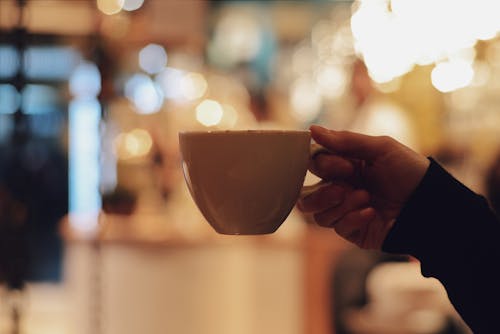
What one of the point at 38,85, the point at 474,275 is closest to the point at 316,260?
the point at 474,275

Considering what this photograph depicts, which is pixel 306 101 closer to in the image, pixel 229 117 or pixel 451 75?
pixel 451 75

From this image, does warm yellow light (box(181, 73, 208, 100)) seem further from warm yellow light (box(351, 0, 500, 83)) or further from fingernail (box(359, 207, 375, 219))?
fingernail (box(359, 207, 375, 219))

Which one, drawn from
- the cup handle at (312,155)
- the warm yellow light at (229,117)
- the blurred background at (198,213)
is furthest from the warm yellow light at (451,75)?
the cup handle at (312,155)

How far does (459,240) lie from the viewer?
31.8 inches

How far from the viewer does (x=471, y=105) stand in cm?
545

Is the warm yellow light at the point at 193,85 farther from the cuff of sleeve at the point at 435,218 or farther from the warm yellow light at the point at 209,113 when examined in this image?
the cuff of sleeve at the point at 435,218

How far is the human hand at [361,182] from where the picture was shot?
83 cm

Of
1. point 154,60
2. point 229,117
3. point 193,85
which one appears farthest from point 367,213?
point 193,85

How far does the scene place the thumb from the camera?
0.81m

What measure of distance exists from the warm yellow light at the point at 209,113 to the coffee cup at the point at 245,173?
9.01ft

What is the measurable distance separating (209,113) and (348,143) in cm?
275

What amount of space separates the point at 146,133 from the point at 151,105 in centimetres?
76

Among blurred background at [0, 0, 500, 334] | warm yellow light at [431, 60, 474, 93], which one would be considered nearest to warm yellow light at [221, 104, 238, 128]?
blurred background at [0, 0, 500, 334]

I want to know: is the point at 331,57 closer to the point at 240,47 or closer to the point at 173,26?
the point at 240,47
